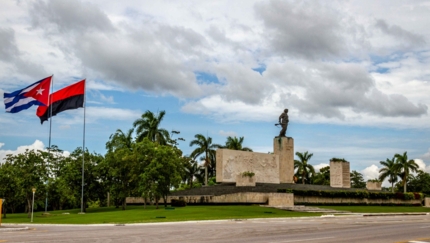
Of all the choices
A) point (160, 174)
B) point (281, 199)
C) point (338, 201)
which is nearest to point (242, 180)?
point (281, 199)

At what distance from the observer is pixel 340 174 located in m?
66.2

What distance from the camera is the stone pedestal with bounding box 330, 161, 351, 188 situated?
66188mm

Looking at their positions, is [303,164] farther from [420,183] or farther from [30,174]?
[30,174]

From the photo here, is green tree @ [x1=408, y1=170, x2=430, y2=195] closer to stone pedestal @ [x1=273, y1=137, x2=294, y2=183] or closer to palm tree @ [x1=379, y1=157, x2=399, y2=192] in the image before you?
palm tree @ [x1=379, y1=157, x2=399, y2=192]

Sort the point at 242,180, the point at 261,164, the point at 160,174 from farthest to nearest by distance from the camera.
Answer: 1. the point at 261,164
2. the point at 242,180
3. the point at 160,174

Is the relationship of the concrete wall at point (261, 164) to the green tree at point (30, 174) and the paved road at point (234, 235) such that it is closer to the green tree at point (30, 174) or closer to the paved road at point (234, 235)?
the green tree at point (30, 174)

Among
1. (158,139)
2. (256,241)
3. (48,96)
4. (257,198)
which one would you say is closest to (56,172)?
(48,96)

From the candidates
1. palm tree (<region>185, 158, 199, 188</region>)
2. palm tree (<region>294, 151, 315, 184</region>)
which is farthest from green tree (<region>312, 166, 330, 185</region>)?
palm tree (<region>185, 158, 199, 188</region>)

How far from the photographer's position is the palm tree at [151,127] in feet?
234

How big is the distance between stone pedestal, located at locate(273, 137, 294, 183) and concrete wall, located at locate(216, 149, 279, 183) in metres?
1.22

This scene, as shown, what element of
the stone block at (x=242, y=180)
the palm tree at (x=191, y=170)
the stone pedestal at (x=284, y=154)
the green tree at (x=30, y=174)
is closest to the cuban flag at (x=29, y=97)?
the green tree at (x=30, y=174)

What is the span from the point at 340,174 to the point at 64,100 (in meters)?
37.6

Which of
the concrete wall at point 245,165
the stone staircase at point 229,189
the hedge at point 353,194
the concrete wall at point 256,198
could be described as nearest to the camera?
the concrete wall at point 256,198

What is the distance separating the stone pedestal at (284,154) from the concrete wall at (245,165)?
1.22 metres
